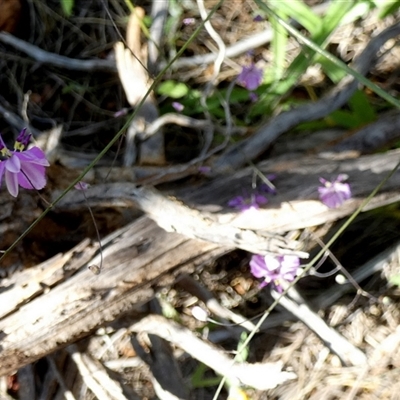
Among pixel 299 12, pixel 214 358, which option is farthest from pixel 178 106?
pixel 214 358

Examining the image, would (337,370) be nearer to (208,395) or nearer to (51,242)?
(208,395)

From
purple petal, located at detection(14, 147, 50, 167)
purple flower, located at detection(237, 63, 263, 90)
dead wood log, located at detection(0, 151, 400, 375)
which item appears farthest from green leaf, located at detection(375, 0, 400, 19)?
purple petal, located at detection(14, 147, 50, 167)

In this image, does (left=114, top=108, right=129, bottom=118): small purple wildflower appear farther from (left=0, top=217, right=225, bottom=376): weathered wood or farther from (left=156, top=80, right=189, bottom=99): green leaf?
(left=0, top=217, right=225, bottom=376): weathered wood

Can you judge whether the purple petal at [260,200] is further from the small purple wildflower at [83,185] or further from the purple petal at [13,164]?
the purple petal at [13,164]

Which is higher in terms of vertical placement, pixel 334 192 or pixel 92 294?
pixel 334 192

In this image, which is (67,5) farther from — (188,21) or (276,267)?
(276,267)

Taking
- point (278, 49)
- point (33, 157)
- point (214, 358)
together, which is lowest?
point (214, 358)
